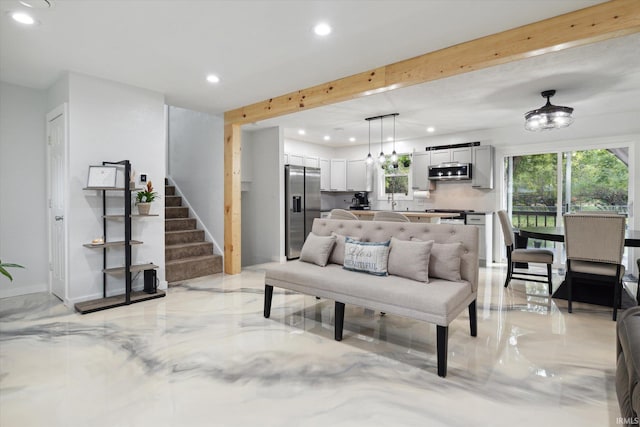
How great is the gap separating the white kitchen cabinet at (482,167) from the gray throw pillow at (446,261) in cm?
400

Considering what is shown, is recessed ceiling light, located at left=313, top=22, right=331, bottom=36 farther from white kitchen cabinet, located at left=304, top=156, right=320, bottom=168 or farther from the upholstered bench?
white kitchen cabinet, located at left=304, top=156, right=320, bottom=168

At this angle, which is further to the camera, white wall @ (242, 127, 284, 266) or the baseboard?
white wall @ (242, 127, 284, 266)

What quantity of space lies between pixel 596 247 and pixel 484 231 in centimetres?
266

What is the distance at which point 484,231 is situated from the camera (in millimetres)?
6047

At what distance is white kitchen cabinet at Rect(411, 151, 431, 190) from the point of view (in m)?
6.93

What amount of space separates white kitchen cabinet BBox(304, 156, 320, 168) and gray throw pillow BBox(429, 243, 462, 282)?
15.9ft

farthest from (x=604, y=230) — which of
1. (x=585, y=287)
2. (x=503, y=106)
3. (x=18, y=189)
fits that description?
(x=18, y=189)

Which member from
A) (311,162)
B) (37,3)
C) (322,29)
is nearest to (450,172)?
(311,162)

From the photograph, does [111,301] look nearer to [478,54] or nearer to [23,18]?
[23,18]

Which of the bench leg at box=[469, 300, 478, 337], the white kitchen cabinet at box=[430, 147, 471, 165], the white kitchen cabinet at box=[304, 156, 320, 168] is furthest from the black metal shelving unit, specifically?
the white kitchen cabinet at box=[430, 147, 471, 165]

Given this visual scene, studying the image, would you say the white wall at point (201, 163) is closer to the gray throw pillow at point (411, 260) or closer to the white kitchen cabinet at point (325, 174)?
the white kitchen cabinet at point (325, 174)

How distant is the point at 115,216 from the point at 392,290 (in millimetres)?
3059

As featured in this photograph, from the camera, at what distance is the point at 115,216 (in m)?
3.70

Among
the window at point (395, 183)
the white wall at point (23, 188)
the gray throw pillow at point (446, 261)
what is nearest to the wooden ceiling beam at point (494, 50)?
the gray throw pillow at point (446, 261)
